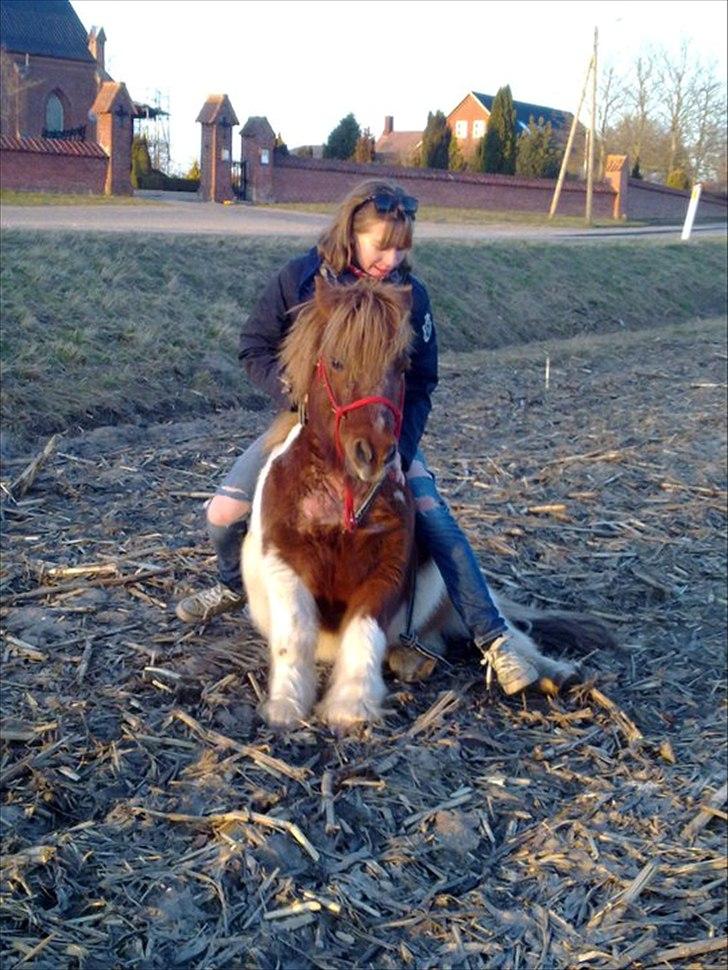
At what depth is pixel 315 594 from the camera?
4453 millimetres

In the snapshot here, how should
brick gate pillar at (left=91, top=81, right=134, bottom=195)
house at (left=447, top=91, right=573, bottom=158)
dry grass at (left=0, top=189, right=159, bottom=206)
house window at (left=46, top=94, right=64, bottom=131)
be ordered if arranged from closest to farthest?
dry grass at (left=0, top=189, right=159, bottom=206) < brick gate pillar at (left=91, top=81, right=134, bottom=195) < house window at (left=46, top=94, right=64, bottom=131) < house at (left=447, top=91, right=573, bottom=158)

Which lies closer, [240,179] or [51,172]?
[51,172]

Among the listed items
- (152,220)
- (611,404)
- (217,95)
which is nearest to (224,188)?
(217,95)

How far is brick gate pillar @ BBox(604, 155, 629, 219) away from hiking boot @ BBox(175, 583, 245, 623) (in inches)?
1822

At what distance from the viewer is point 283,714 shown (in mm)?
4281

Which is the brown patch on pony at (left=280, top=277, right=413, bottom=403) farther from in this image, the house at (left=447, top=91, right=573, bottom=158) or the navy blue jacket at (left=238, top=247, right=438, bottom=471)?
the house at (left=447, top=91, right=573, bottom=158)

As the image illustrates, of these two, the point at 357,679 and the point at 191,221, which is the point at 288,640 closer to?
the point at 357,679

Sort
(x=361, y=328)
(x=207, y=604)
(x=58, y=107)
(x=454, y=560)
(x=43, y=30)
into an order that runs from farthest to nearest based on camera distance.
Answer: (x=58, y=107)
(x=43, y=30)
(x=207, y=604)
(x=454, y=560)
(x=361, y=328)

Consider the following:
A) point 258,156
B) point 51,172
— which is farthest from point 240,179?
point 51,172

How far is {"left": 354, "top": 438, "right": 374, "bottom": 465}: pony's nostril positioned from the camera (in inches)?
Result: 156

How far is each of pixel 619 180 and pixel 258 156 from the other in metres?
18.5

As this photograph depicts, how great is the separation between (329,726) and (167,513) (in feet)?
9.21

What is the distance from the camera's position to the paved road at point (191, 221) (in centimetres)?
1827

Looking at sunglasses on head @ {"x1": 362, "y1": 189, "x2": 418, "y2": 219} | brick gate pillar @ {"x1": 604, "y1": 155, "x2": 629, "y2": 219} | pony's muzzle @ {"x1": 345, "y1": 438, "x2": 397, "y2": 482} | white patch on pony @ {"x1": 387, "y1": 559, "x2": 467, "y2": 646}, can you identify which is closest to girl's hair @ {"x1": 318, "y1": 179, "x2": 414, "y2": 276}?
sunglasses on head @ {"x1": 362, "y1": 189, "x2": 418, "y2": 219}
